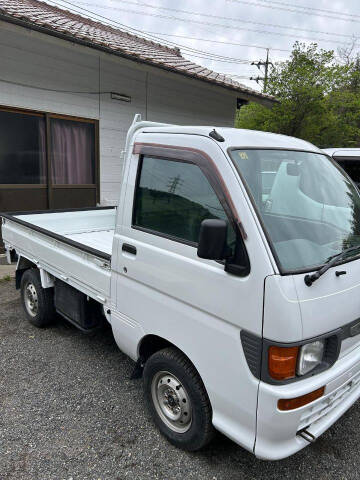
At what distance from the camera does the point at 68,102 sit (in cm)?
689

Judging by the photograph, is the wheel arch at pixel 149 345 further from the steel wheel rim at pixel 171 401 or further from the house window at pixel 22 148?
the house window at pixel 22 148

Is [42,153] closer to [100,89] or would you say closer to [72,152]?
[72,152]

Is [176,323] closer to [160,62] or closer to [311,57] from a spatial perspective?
[160,62]

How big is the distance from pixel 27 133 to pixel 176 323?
566 cm

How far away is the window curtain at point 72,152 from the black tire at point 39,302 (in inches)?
134

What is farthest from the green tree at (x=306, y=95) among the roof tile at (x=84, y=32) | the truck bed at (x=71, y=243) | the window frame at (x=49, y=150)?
the truck bed at (x=71, y=243)

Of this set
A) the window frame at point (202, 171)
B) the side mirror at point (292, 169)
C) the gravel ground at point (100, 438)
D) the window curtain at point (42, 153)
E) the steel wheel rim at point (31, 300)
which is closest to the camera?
the window frame at point (202, 171)

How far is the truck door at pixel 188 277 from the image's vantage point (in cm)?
185

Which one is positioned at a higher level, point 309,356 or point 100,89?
point 100,89

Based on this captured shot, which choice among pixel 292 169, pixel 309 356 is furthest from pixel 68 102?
pixel 309 356

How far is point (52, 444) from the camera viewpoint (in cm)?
241

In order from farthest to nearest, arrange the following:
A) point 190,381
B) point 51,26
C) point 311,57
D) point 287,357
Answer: point 311,57
point 51,26
point 190,381
point 287,357

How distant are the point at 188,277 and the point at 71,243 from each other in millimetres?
1431

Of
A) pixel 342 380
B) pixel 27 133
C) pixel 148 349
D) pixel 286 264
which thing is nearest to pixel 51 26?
pixel 27 133
